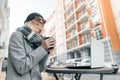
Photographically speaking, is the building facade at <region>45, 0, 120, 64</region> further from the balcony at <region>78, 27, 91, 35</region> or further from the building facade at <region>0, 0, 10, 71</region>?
the building facade at <region>0, 0, 10, 71</region>

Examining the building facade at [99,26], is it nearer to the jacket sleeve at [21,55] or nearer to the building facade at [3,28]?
the building facade at [3,28]

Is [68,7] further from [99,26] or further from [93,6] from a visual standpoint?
[99,26]

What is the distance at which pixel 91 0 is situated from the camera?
1886cm

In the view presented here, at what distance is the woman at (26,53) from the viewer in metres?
1.26

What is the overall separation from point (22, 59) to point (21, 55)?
0.04m

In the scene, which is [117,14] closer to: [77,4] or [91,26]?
[91,26]

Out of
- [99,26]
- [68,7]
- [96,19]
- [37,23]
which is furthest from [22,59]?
[68,7]

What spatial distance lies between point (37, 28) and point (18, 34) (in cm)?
22

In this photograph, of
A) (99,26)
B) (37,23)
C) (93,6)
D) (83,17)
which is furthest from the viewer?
(83,17)

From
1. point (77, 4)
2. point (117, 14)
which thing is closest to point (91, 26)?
point (117, 14)

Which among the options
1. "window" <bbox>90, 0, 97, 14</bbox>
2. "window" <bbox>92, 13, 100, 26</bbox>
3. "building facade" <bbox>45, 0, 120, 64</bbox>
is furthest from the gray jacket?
"window" <bbox>90, 0, 97, 14</bbox>

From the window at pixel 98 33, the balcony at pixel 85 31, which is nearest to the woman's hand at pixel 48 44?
the window at pixel 98 33

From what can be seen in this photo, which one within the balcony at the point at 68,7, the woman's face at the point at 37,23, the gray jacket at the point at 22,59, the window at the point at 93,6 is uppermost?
the balcony at the point at 68,7

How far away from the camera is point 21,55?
4.18ft
